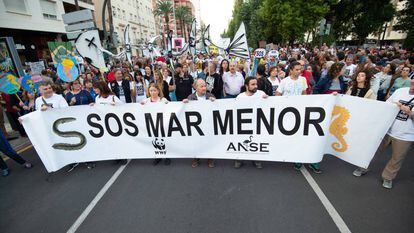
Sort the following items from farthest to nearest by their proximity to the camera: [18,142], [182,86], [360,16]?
[360,16], [18,142], [182,86]

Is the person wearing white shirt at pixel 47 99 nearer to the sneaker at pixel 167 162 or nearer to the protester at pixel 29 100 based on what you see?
the protester at pixel 29 100

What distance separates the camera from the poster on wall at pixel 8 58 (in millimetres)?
6614

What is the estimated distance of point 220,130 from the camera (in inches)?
150

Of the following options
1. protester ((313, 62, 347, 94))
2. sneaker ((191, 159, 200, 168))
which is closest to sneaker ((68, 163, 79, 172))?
sneaker ((191, 159, 200, 168))

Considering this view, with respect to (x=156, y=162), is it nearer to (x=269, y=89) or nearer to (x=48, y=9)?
(x=269, y=89)

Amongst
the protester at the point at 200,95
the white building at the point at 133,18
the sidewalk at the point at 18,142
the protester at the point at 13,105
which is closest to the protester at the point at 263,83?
the protester at the point at 200,95

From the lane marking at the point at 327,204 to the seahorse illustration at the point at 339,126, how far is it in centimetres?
68

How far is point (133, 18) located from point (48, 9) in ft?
85.8

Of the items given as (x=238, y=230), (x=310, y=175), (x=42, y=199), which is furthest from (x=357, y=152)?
(x=42, y=199)

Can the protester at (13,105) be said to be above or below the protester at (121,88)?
below

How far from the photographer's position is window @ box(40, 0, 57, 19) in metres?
17.8

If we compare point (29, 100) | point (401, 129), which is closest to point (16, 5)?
point (29, 100)

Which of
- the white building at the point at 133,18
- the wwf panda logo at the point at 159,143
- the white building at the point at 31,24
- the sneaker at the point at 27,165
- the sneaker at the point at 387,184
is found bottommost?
the sneaker at the point at 27,165

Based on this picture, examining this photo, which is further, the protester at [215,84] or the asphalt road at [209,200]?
the protester at [215,84]
